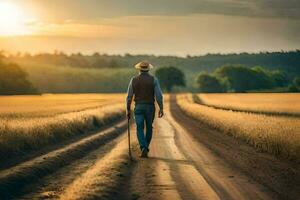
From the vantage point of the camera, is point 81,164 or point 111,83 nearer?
point 81,164

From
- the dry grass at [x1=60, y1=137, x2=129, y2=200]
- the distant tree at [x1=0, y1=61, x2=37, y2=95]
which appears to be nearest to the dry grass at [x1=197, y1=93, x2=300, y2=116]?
the dry grass at [x1=60, y1=137, x2=129, y2=200]

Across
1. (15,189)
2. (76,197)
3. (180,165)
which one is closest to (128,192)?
(76,197)

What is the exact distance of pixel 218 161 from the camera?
654 inches

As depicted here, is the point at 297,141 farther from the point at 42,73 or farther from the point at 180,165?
the point at 42,73

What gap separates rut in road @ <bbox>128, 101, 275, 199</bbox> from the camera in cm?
1101

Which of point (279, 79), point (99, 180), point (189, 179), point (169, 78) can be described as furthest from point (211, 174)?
point (279, 79)

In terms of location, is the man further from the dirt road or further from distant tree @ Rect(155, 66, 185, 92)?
distant tree @ Rect(155, 66, 185, 92)

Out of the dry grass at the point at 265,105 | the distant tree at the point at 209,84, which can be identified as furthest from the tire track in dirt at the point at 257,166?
the distant tree at the point at 209,84

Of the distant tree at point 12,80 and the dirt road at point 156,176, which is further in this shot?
the distant tree at point 12,80

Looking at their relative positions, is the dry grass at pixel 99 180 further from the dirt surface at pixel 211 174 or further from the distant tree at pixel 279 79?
the distant tree at pixel 279 79

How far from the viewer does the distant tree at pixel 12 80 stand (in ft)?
330

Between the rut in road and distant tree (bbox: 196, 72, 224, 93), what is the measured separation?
15937 centimetres

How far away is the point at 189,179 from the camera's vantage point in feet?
42.2

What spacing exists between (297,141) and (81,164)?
21.8 feet
